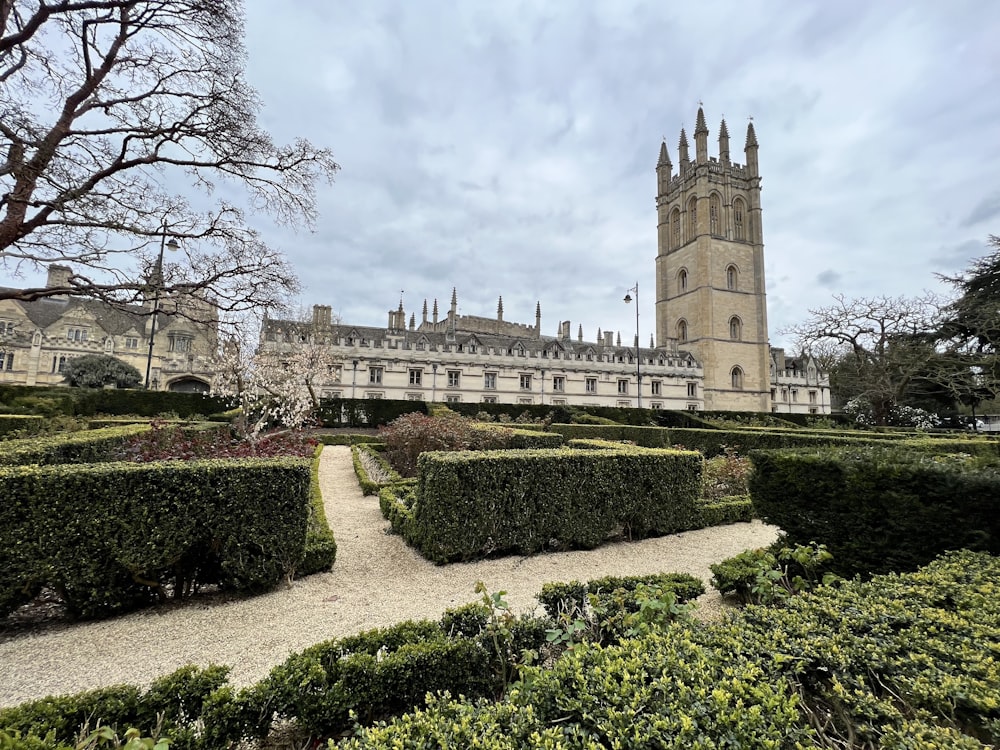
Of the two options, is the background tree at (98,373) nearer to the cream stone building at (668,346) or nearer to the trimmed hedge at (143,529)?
the cream stone building at (668,346)

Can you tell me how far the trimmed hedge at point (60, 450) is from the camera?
17.0ft

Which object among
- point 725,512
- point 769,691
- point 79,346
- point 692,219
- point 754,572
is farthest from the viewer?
point 692,219

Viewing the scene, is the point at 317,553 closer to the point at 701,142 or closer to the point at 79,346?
the point at 79,346

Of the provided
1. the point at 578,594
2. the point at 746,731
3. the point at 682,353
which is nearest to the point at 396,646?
the point at 578,594

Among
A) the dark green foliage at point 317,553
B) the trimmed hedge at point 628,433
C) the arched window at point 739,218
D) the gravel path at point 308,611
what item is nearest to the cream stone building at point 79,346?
the trimmed hedge at point 628,433

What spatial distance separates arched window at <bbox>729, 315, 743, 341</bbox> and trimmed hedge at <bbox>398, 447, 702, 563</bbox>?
45929 millimetres

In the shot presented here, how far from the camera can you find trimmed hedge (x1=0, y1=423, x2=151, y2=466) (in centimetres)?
519

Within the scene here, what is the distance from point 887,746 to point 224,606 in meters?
5.43

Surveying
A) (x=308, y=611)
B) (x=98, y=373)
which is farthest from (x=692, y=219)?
(x=98, y=373)

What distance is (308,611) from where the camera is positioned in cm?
449

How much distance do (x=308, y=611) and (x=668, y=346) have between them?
5068 centimetres

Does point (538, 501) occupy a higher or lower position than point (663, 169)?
lower

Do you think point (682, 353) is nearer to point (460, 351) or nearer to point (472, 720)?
point (460, 351)

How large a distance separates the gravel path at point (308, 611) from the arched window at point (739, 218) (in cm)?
5199
